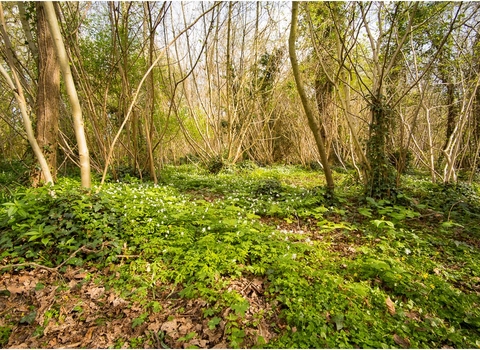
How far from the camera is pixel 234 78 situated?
8.51 metres

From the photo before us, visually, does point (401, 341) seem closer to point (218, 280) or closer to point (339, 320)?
point (339, 320)

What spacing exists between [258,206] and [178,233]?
1.54 m

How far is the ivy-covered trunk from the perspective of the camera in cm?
407

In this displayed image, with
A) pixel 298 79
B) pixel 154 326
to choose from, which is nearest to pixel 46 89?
pixel 298 79

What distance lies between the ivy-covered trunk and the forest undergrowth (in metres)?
0.82

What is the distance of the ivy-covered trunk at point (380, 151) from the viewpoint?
13.4 ft

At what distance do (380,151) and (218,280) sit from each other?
3.60 metres

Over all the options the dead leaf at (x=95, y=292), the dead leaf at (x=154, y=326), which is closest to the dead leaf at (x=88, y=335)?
the dead leaf at (x=95, y=292)

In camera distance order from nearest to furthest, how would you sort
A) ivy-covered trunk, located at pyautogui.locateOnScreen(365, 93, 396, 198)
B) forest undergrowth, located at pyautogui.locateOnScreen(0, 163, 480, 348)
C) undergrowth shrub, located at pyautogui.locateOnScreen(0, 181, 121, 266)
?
forest undergrowth, located at pyautogui.locateOnScreen(0, 163, 480, 348)
undergrowth shrub, located at pyautogui.locateOnScreen(0, 181, 121, 266)
ivy-covered trunk, located at pyautogui.locateOnScreen(365, 93, 396, 198)

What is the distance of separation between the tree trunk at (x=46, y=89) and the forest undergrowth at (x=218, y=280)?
53.2 inches

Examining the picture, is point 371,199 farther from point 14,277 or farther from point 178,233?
point 14,277

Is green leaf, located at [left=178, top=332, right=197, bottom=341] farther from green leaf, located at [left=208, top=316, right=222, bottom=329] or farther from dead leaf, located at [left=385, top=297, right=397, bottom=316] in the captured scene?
dead leaf, located at [left=385, top=297, right=397, bottom=316]

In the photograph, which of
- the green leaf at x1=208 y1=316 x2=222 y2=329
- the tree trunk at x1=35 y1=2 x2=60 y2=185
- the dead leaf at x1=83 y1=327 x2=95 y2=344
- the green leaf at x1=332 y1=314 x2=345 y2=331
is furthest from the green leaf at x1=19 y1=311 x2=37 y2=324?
the tree trunk at x1=35 y1=2 x2=60 y2=185

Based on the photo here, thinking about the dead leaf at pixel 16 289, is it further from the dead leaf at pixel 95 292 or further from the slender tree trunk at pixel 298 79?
the slender tree trunk at pixel 298 79
